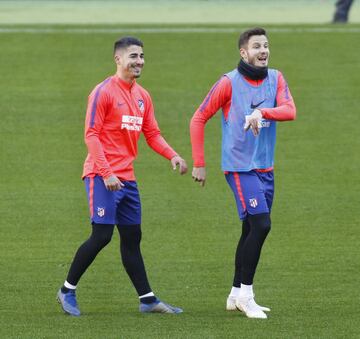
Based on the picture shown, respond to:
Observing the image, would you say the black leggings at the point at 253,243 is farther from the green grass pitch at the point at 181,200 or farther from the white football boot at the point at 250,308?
Answer: the green grass pitch at the point at 181,200

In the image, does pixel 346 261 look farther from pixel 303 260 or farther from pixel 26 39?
pixel 26 39

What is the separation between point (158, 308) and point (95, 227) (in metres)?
0.86

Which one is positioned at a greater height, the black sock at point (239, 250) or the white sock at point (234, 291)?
the black sock at point (239, 250)

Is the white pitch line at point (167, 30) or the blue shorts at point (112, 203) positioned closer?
the blue shorts at point (112, 203)

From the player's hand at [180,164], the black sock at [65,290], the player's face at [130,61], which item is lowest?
the black sock at [65,290]

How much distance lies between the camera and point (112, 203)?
1091cm

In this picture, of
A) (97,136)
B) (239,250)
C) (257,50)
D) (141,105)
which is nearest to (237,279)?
(239,250)

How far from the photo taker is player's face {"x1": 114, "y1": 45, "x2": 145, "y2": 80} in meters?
11.0

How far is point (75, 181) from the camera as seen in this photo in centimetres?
1803

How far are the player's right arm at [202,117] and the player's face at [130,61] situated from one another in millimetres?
594

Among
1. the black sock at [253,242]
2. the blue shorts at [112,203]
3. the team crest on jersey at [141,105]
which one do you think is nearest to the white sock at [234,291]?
the black sock at [253,242]

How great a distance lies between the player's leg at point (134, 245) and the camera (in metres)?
11.1

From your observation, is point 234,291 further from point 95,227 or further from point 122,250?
point 95,227

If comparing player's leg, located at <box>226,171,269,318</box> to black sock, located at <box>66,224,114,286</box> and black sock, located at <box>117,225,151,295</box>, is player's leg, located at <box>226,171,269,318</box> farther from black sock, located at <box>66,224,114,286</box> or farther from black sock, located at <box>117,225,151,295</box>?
black sock, located at <box>66,224,114,286</box>
